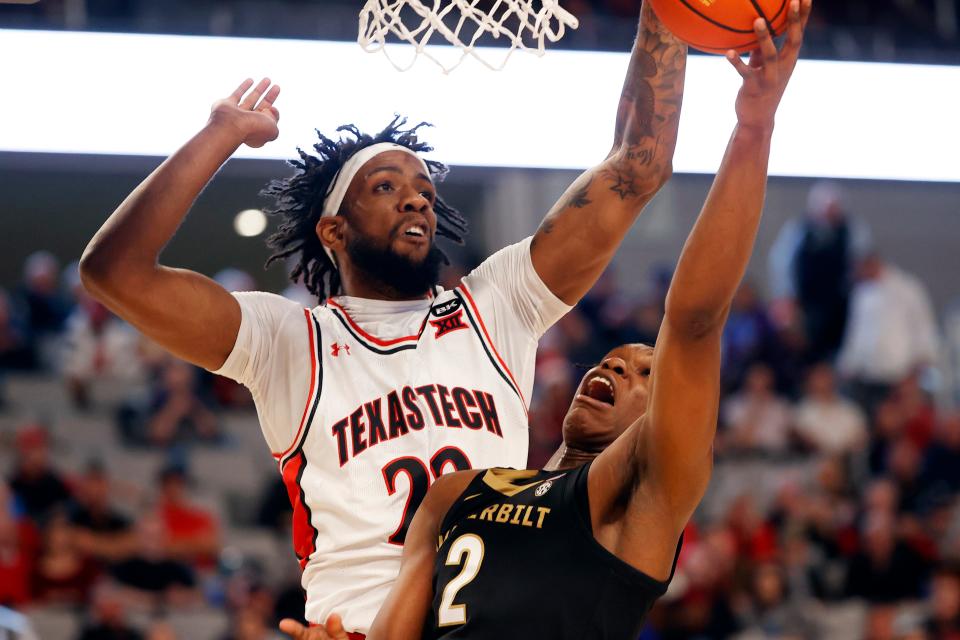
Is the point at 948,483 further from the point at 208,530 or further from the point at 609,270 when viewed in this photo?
the point at 208,530

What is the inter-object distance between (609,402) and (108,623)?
5179 millimetres

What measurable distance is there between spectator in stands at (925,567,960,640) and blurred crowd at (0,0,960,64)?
13.1 feet

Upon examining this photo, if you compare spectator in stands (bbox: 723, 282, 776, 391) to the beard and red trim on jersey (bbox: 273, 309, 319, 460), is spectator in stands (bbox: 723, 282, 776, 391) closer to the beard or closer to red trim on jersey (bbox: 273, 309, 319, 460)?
the beard

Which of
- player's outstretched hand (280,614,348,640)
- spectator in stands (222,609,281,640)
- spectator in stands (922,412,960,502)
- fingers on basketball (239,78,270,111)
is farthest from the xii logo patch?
spectator in stands (922,412,960,502)

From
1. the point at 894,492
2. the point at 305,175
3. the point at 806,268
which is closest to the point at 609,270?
the point at 806,268

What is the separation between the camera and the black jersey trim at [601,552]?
2.97 m

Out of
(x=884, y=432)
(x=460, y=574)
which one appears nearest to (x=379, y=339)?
(x=460, y=574)

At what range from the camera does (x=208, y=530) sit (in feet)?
30.2

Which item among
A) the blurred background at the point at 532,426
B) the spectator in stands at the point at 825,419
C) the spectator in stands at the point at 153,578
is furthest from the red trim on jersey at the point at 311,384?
the spectator in stands at the point at 825,419

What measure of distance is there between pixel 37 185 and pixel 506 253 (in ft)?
36.3

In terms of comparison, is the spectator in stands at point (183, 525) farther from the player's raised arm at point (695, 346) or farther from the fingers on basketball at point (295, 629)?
the player's raised arm at point (695, 346)

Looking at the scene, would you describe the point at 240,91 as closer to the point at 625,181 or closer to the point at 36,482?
the point at 625,181

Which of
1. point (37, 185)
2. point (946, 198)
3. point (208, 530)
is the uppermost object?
point (946, 198)

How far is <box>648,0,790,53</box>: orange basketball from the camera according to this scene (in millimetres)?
2873
